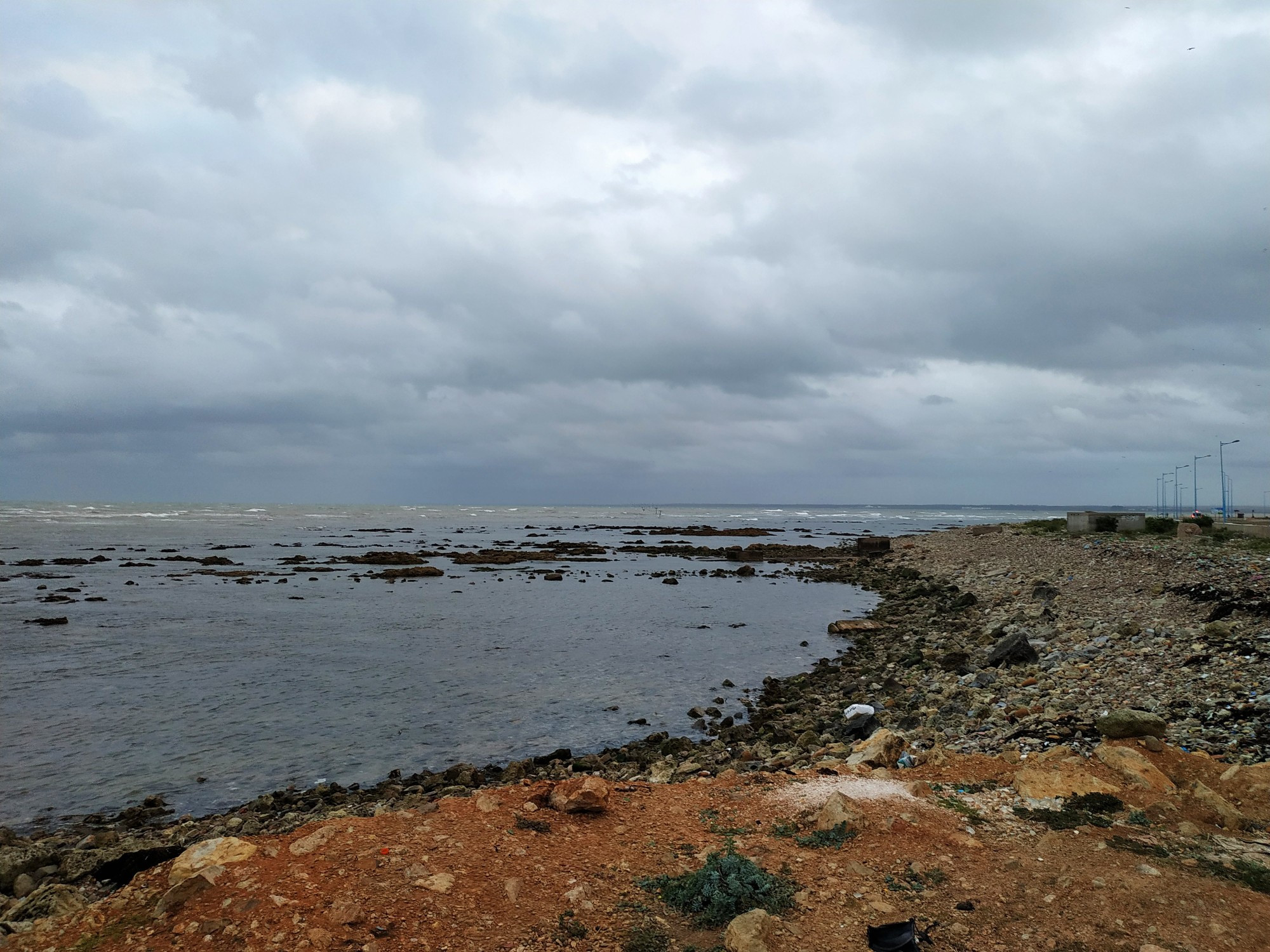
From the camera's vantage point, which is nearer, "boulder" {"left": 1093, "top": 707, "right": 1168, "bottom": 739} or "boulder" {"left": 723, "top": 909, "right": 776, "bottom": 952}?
"boulder" {"left": 723, "top": 909, "right": 776, "bottom": 952}

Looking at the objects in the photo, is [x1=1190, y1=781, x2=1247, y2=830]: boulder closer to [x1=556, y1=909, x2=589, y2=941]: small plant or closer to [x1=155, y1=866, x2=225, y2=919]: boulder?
[x1=556, y1=909, x2=589, y2=941]: small plant

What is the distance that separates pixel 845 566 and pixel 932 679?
1220 inches

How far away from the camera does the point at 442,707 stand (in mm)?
14984

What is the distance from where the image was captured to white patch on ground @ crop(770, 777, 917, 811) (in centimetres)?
753

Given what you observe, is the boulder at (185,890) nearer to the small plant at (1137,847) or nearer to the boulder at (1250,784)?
the small plant at (1137,847)

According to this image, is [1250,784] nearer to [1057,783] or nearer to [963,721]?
[1057,783]

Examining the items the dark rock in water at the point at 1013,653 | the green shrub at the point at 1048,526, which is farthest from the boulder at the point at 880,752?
the green shrub at the point at 1048,526

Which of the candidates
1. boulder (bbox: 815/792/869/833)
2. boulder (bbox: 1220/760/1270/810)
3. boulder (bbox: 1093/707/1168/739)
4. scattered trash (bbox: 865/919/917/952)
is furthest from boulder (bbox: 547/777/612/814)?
boulder (bbox: 1220/760/1270/810)

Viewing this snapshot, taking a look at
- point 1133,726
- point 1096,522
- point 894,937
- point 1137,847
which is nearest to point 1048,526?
point 1096,522

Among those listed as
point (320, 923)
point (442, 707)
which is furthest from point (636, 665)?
point (320, 923)

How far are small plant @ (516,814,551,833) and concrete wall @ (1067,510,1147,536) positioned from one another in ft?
132

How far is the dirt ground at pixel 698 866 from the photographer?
518 centimetres

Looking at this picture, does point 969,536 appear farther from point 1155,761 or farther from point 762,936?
point 762,936

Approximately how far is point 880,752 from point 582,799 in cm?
411
